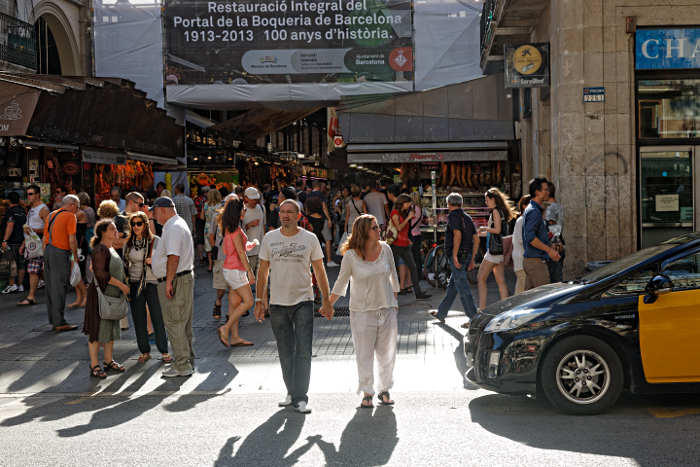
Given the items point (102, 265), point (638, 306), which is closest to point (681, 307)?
point (638, 306)

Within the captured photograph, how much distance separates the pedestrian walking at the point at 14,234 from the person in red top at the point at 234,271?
19.7 feet

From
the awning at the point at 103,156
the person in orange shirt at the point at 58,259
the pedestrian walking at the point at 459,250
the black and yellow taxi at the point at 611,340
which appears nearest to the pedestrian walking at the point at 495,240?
the pedestrian walking at the point at 459,250

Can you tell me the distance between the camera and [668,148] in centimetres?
1250

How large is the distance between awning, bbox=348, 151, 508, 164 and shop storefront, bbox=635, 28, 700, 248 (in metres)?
6.38

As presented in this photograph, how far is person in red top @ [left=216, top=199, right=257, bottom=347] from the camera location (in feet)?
29.9

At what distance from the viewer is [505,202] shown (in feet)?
33.8

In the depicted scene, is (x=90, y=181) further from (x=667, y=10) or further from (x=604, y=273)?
(x=604, y=273)

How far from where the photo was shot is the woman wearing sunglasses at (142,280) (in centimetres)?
841

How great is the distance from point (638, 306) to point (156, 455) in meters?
3.74

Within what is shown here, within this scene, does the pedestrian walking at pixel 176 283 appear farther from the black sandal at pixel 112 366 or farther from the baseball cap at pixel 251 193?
the baseball cap at pixel 251 193

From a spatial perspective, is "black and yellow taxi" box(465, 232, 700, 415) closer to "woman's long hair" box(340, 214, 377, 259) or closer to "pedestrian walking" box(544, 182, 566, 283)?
"woman's long hair" box(340, 214, 377, 259)

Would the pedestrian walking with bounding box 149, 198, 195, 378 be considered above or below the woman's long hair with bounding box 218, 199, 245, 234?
below

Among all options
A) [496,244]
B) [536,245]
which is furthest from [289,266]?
[496,244]

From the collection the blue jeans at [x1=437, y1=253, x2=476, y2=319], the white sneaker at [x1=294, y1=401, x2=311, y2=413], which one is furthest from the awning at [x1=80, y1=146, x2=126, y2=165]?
the white sneaker at [x1=294, y1=401, x2=311, y2=413]
